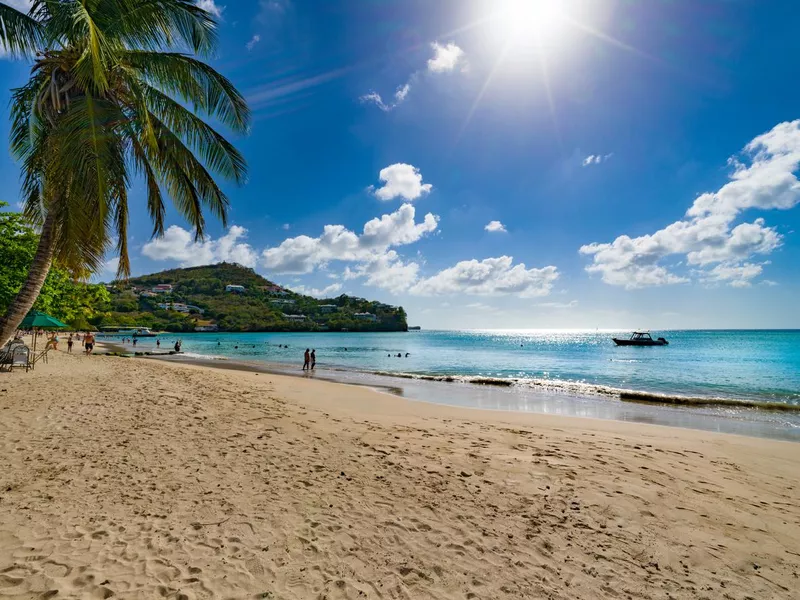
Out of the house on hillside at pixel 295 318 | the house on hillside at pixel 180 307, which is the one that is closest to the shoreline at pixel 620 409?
the house on hillside at pixel 180 307

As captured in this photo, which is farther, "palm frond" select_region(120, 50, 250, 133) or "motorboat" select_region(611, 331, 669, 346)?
"motorboat" select_region(611, 331, 669, 346)

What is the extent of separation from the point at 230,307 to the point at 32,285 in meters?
133

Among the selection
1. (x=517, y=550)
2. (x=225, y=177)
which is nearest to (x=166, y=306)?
(x=225, y=177)

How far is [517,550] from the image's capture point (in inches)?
147

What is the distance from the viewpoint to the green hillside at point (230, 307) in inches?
4309

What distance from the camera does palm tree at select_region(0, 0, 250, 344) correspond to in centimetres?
627

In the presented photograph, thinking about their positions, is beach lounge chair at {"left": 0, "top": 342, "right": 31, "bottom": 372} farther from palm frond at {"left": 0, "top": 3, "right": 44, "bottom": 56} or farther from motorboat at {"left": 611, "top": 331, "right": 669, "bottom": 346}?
motorboat at {"left": 611, "top": 331, "right": 669, "bottom": 346}

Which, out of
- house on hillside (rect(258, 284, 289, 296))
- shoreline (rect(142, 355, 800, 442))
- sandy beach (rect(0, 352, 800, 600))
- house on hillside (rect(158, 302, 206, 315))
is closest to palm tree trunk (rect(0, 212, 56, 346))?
Answer: sandy beach (rect(0, 352, 800, 600))

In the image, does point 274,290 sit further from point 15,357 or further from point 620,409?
point 620,409

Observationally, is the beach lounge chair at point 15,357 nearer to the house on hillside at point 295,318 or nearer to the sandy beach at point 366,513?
the sandy beach at point 366,513

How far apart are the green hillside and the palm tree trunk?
111 m

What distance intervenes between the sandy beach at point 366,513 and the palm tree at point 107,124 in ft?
12.0

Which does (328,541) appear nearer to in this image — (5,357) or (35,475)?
(35,475)

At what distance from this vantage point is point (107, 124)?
671 cm
